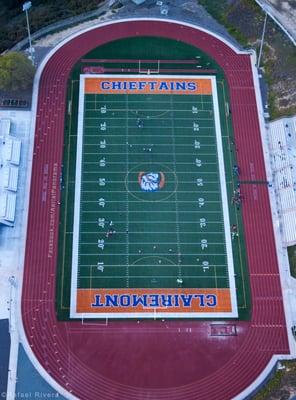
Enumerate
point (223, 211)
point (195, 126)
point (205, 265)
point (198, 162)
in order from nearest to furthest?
point (205, 265) < point (223, 211) < point (198, 162) < point (195, 126)

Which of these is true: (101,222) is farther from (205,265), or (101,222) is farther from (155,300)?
(205,265)

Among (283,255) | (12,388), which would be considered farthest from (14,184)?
(283,255)

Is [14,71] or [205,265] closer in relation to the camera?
[205,265]

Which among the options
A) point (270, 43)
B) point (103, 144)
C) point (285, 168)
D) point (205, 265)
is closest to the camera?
point (205, 265)

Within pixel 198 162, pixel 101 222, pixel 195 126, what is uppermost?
pixel 195 126

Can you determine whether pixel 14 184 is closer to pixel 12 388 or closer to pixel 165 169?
pixel 165 169

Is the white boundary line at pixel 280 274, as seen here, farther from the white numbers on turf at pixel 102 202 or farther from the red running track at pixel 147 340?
the white numbers on turf at pixel 102 202

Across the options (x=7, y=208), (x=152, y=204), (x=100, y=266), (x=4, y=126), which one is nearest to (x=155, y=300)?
(x=100, y=266)
